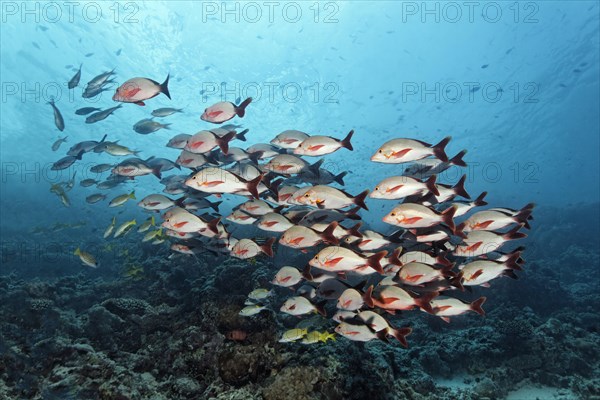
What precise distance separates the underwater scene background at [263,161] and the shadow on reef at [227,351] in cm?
4

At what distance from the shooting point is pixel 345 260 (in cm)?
417

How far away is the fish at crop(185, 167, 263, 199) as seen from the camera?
4.46 metres

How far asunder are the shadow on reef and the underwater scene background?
4cm

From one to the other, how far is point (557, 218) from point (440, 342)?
119 ft

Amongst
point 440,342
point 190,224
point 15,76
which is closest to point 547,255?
point 440,342

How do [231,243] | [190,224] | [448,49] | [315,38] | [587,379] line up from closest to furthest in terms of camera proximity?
[190,224]
[231,243]
[587,379]
[315,38]
[448,49]

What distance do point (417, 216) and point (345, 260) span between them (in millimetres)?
1075

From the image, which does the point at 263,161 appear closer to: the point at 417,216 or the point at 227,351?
the point at 227,351

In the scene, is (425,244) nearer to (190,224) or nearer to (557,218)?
(190,224)

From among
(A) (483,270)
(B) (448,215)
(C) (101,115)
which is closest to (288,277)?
(B) (448,215)

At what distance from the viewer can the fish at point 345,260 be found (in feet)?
13.4

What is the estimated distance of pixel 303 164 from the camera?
5.43 m

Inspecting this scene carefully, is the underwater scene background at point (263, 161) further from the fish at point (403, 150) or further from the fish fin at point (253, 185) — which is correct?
the fish at point (403, 150)

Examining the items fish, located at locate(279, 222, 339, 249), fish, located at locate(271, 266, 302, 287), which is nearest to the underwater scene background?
Result: fish, located at locate(271, 266, 302, 287)
